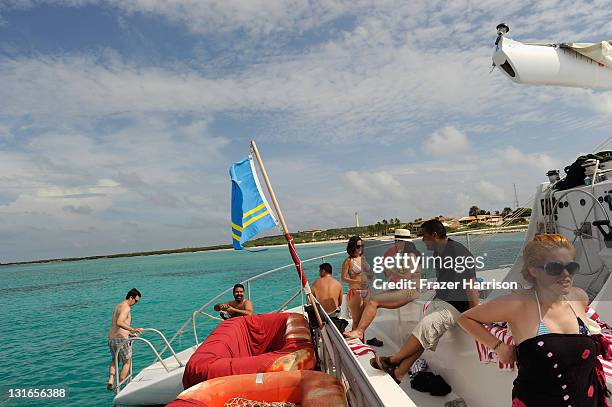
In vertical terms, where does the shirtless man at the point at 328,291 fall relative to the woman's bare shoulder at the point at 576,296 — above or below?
below

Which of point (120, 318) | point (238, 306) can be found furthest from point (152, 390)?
point (238, 306)

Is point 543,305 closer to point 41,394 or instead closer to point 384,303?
point 384,303

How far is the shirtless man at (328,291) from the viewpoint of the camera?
253 inches

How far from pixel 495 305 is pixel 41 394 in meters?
11.1

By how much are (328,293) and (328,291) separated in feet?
Answer: 0.10

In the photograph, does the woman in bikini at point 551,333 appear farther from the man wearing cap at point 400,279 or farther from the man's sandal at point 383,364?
the man wearing cap at point 400,279

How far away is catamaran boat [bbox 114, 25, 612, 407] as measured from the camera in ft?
9.57

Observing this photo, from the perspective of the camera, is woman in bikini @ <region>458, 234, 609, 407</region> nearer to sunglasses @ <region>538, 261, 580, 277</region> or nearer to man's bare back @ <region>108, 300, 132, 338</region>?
sunglasses @ <region>538, 261, 580, 277</region>

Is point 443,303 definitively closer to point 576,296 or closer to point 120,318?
point 576,296

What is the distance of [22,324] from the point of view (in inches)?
874

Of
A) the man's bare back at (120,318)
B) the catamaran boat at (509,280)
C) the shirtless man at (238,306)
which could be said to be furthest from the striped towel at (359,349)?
the man's bare back at (120,318)

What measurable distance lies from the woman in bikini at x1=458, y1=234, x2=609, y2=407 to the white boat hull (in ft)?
12.0

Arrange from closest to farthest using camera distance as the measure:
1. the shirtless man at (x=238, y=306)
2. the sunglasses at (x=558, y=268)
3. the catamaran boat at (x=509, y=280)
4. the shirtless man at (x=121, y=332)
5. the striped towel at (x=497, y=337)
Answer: the sunglasses at (x=558, y=268), the striped towel at (x=497, y=337), the catamaran boat at (x=509, y=280), the shirtless man at (x=121, y=332), the shirtless man at (x=238, y=306)

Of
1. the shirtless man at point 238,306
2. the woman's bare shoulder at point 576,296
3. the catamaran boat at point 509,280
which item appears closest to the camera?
the woman's bare shoulder at point 576,296
